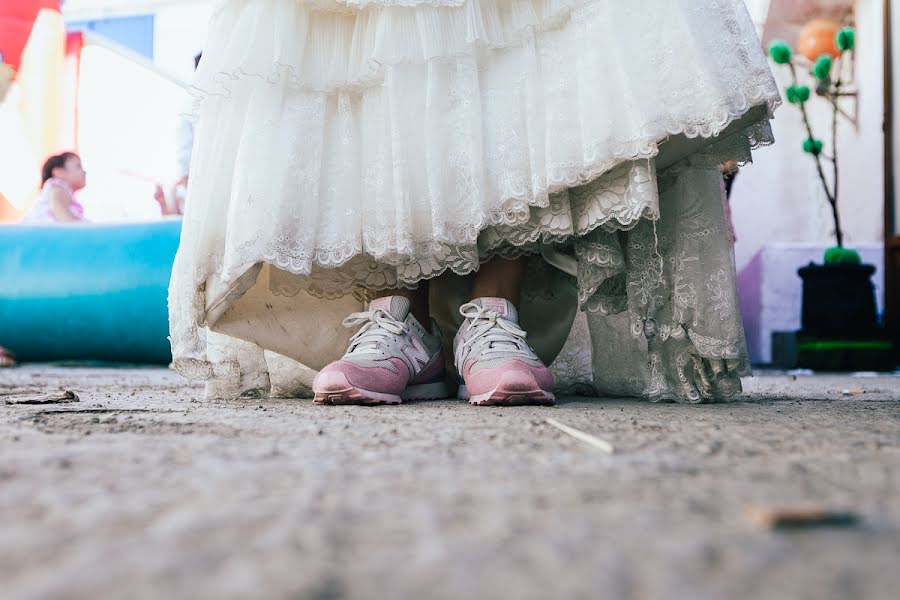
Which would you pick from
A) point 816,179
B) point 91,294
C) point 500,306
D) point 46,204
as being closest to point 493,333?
point 500,306

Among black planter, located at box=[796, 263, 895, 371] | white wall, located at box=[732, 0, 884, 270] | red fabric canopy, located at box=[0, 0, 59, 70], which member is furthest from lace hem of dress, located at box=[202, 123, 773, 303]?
red fabric canopy, located at box=[0, 0, 59, 70]

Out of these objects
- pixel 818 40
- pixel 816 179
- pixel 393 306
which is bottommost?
pixel 393 306

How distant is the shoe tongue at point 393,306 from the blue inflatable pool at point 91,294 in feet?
5.59

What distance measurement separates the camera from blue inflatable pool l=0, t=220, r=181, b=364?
2.53 metres

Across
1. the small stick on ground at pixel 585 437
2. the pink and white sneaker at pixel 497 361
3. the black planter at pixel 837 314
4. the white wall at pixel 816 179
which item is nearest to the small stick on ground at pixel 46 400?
the pink and white sneaker at pixel 497 361

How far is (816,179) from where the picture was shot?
4246mm

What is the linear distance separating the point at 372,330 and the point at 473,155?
0.79 ft

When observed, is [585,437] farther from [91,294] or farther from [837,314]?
[837,314]

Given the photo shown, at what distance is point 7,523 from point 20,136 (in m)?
6.12

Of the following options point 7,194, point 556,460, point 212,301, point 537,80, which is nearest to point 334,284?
point 212,301

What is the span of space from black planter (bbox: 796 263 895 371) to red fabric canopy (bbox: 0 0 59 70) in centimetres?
538

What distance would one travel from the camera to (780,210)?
4.50 metres

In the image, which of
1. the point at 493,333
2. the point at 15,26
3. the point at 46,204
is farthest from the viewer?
the point at 15,26

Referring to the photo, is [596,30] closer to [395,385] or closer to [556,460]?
[395,385]
